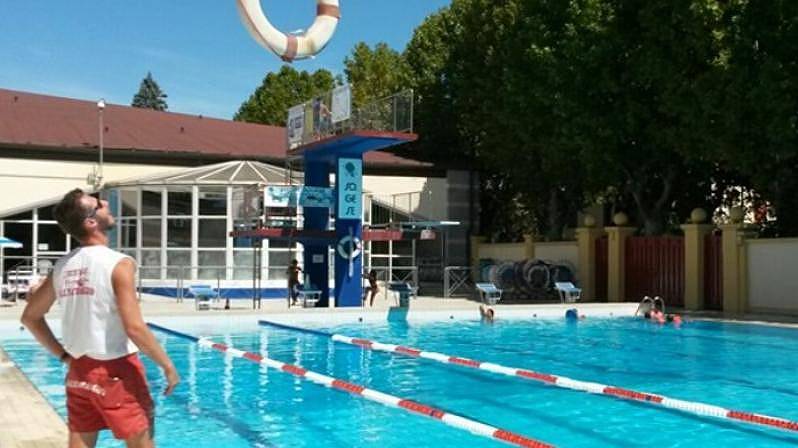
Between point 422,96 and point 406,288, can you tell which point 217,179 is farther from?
point 422,96

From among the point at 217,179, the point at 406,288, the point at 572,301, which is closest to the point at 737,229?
the point at 572,301

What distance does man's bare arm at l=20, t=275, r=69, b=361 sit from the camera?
4434 mm

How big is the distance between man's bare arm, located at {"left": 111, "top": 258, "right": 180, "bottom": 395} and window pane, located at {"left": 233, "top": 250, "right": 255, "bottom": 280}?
25105 mm

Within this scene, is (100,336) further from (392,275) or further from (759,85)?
(392,275)

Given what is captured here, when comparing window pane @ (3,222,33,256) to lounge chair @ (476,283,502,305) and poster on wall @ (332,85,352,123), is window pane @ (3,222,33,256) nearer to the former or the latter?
poster on wall @ (332,85,352,123)

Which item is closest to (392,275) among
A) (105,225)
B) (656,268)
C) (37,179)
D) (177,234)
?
(177,234)

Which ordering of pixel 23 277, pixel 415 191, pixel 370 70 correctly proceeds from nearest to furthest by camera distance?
pixel 23 277 < pixel 415 191 < pixel 370 70

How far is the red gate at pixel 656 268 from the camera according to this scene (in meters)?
28.0

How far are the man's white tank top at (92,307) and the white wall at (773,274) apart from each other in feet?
74.3

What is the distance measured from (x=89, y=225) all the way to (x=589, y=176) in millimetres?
26954

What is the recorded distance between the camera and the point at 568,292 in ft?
91.9

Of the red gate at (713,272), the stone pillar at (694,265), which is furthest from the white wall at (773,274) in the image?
the stone pillar at (694,265)

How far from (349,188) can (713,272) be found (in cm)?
1120

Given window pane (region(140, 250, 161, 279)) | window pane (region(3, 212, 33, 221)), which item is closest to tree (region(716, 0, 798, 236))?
window pane (region(140, 250, 161, 279))
